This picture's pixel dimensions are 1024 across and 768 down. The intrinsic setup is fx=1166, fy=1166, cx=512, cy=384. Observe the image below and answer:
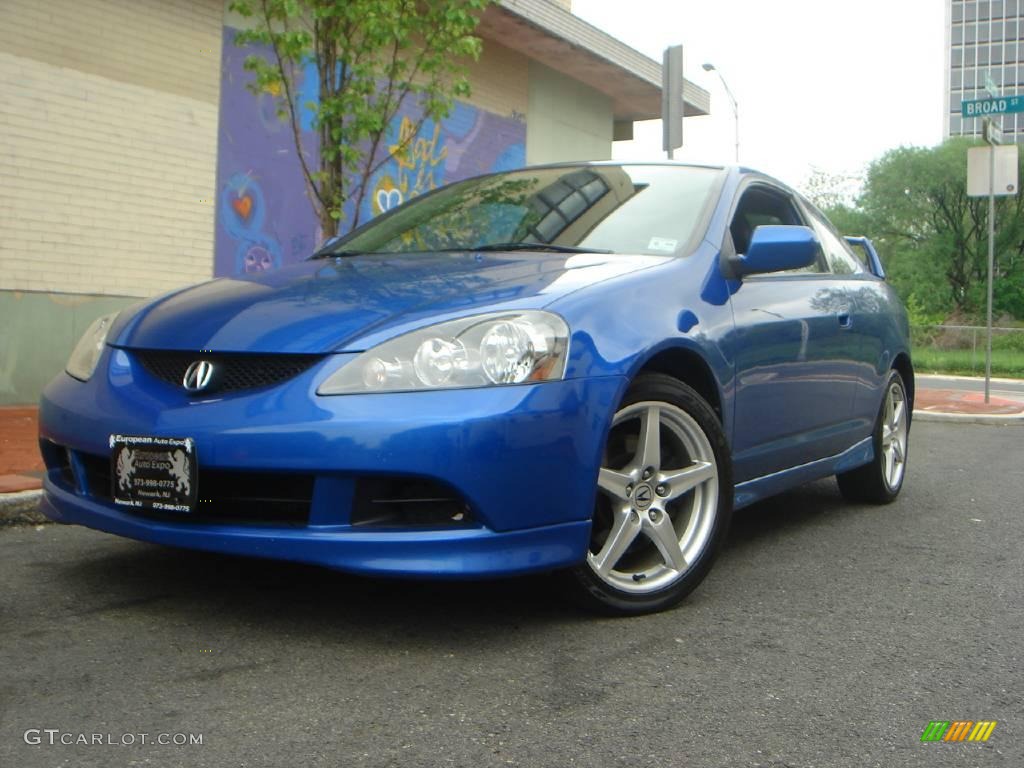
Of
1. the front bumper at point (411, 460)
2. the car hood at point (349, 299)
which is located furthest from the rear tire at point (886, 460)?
the front bumper at point (411, 460)

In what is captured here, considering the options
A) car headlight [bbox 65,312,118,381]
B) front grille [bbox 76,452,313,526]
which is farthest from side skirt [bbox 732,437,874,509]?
car headlight [bbox 65,312,118,381]

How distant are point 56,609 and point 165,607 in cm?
31

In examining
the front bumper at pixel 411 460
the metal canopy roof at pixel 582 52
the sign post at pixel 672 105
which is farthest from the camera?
the metal canopy roof at pixel 582 52

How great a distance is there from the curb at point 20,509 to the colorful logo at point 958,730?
350 centimetres

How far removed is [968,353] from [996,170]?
15859 mm

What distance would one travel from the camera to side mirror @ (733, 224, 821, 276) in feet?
13.1

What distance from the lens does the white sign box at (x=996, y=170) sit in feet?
41.9

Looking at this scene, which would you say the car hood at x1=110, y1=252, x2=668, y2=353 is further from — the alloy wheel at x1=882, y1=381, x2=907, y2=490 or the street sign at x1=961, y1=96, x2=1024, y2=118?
the street sign at x1=961, y1=96, x2=1024, y2=118

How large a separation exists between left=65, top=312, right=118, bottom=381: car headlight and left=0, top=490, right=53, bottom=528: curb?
1192mm

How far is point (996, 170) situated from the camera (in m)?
13.1

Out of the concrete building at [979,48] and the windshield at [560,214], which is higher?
the concrete building at [979,48]

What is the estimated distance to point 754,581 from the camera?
3934 millimetres

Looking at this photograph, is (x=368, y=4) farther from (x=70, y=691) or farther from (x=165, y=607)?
(x=70, y=691)

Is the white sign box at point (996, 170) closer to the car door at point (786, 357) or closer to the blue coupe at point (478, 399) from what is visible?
the car door at point (786, 357)
